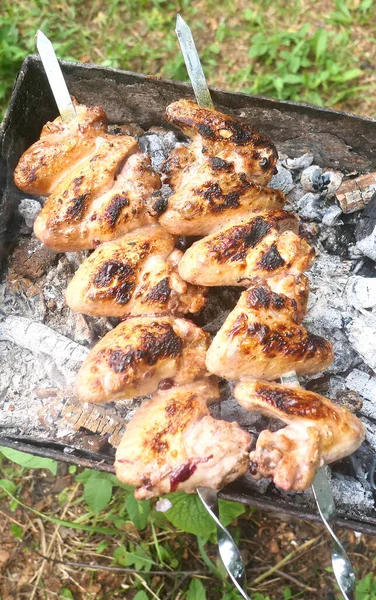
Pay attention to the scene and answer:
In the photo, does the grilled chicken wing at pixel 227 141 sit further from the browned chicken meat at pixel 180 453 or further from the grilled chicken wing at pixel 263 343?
the browned chicken meat at pixel 180 453

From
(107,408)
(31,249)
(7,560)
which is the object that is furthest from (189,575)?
(31,249)

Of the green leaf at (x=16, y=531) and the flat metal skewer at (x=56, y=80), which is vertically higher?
the flat metal skewer at (x=56, y=80)

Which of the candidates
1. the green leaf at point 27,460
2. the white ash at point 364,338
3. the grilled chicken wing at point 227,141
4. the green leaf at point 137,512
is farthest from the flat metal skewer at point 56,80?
the green leaf at point 137,512

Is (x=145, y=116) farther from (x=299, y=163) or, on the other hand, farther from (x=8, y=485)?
(x=8, y=485)

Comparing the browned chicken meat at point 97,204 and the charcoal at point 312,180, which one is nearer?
the browned chicken meat at point 97,204

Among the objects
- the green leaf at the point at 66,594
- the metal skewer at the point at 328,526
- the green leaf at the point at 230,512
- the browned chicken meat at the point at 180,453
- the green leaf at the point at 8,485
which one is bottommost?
the green leaf at the point at 66,594

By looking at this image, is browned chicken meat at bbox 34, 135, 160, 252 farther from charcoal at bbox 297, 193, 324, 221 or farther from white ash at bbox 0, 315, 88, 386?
charcoal at bbox 297, 193, 324, 221

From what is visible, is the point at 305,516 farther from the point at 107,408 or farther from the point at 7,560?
the point at 7,560
